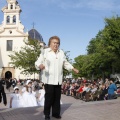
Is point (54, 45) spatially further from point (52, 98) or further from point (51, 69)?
point (52, 98)

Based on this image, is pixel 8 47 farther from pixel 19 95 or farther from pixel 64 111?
pixel 64 111

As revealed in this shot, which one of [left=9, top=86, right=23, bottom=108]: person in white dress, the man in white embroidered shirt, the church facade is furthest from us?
the church facade

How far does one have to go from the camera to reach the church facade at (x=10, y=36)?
6838 centimetres

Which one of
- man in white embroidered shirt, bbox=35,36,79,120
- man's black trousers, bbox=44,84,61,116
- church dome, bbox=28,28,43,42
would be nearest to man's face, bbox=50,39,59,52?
man in white embroidered shirt, bbox=35,36,79,120

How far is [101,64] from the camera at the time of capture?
5641cm

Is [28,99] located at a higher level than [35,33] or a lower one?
lower

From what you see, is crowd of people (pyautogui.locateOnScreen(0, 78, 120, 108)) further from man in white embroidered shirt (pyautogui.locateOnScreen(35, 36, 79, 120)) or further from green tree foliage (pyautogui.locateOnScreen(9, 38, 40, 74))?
green tree foliage (pyautogui.locateOnScreen(9, 38, 40, 74))

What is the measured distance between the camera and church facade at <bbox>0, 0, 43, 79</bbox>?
68375mm

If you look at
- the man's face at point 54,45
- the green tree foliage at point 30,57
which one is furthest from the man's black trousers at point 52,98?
the green tree foliage at point 30,57

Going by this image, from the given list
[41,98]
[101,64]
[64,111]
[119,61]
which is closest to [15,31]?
[101,64]

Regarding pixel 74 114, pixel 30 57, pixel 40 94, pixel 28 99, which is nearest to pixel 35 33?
pixel 30 57

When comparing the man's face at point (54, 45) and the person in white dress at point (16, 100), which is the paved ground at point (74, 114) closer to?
the man's face at point (54, 45)

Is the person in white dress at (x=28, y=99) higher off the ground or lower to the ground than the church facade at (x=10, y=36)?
lower

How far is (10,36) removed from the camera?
6875 cm
